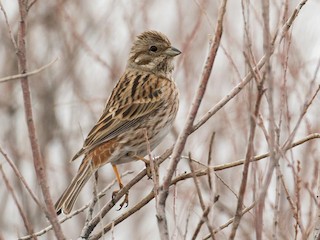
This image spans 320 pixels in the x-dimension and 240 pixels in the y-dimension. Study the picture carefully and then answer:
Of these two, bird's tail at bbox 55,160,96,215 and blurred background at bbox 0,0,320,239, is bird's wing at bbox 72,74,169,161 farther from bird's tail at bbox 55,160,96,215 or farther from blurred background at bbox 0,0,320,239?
blurred background at bbox 0,0,320,239

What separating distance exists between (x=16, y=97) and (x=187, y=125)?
242 inches

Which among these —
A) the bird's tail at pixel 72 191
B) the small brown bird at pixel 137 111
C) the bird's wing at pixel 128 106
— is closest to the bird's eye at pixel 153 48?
the small brown bird at pixel 137 111

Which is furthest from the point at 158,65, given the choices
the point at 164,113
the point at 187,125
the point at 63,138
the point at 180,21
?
the point at 187,125

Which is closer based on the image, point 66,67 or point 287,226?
point 287,226

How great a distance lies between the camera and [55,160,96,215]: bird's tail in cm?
527

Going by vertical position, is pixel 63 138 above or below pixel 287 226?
above

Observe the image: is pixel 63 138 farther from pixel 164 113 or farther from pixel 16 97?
pixel 164 113

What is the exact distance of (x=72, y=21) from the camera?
29.1ft

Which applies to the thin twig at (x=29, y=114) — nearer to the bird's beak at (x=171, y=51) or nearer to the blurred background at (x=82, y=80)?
the bird's beak at (x=171, y=51)

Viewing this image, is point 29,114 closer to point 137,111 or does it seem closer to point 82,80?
point 137,111

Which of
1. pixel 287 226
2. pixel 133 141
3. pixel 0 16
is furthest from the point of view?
pixel 0 16

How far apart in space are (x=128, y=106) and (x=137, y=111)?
0.30ft

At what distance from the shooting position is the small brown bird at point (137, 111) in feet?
19.7

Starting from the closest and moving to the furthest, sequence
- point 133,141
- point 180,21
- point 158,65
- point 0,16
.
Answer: point 133,141, point 158,65, point 180,21, point 0,16
